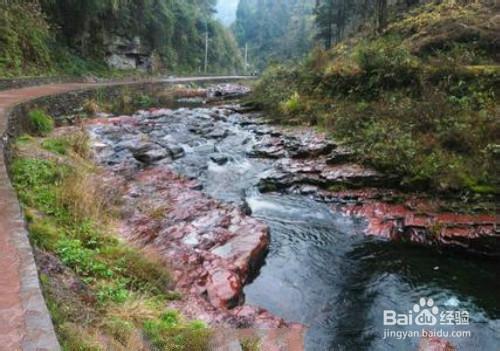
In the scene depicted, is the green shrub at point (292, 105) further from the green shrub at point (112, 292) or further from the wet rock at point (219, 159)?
the green shrub at point (112, 292)

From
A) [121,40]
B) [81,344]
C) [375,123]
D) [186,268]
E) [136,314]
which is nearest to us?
[81,344]

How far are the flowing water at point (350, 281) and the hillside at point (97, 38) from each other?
14.7m

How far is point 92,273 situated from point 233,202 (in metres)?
4.51

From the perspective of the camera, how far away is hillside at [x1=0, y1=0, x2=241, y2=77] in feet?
63.5

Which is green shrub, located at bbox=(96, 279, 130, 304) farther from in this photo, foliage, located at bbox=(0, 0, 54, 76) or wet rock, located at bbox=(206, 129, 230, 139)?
foliage, located at bbox=(0, 0, 54, 76)

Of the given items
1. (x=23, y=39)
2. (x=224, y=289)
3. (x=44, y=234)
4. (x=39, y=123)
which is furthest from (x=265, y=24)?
(x=44, y=234)

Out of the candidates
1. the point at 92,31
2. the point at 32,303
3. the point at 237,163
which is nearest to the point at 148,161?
the point at 237,163

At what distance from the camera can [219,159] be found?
1149 centimetres

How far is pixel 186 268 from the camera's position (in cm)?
569

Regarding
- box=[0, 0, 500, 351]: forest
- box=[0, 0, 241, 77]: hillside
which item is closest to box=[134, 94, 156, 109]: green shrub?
box=[0, 0, 500, 351]: forest

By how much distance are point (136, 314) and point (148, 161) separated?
7116mm

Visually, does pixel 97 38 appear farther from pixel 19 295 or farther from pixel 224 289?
pixel 19 295

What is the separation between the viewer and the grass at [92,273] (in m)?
3.33

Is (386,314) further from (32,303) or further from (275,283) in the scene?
(32,303)
